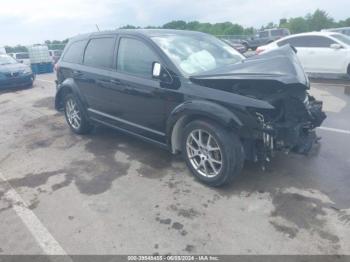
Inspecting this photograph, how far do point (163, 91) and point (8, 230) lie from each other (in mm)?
2269

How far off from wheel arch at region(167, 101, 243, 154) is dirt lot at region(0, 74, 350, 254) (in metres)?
0.51

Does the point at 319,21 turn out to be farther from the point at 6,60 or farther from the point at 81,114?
the point at 81,114

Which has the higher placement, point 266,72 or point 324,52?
point 266,72

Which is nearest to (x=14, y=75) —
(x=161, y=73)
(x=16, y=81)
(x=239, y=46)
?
(x=16, y=81)

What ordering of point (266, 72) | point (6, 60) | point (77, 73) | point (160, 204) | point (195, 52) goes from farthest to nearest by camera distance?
point (6, 60), point (77, 73), point (195, 52), point (160, 204), point (266, 72)

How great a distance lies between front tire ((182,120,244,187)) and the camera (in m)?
3.46

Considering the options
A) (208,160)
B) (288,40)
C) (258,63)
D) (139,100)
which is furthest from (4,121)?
(288,40)

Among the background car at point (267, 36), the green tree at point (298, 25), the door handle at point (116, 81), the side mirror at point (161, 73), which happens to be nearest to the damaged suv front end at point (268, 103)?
the side mirror at point (161, 73)

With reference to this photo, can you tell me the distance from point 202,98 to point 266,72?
739mm

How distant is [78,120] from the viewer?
5.88m

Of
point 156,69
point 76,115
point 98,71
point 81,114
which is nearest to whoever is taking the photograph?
point 156,69

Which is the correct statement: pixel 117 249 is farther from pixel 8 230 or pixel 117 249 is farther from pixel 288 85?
pixel 288 85

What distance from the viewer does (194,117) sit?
3768 millimetres

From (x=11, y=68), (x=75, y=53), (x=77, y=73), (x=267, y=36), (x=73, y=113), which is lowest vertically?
(x=73, y=113)
